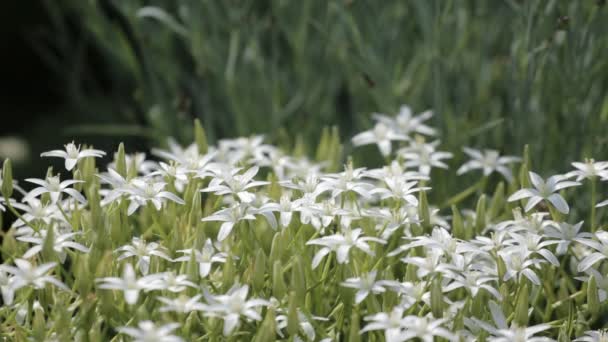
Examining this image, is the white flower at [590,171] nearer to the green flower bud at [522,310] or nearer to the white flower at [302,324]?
the green flower bud at [522,310]

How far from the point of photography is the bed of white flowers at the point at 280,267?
110cm

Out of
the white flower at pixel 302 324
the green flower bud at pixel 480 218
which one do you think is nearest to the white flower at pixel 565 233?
the green flower bud at pixel 480 218

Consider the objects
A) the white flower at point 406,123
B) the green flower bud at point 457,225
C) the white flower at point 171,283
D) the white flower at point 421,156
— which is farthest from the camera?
the white flower at point 406,123

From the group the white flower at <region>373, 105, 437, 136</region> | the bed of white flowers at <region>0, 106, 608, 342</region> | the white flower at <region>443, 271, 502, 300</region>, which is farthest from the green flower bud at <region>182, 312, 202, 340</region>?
the white flower at <region>373, 105, 437, 136</region>

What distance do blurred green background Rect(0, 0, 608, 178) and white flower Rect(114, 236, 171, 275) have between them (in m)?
0.75

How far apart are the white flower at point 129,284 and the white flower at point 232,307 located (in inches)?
3.4

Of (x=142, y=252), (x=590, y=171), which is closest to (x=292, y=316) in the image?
(x=142, y=252)

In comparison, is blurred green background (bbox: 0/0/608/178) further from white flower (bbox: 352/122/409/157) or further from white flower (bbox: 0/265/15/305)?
white flower (bbox: 0/265/15/305)

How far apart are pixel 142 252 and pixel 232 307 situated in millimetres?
206

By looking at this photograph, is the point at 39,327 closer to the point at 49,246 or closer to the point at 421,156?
the point at 49,246

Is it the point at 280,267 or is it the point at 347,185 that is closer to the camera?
the point at 280,267

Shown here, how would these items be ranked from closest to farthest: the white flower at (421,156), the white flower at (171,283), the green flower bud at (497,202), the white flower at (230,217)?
the white flower at (171,283) → the white flower at (230,217) → the green flower bud at (497,202) → the white flower at (421,156)

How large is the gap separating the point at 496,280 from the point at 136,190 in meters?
0.57

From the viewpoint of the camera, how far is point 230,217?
1.24 m
